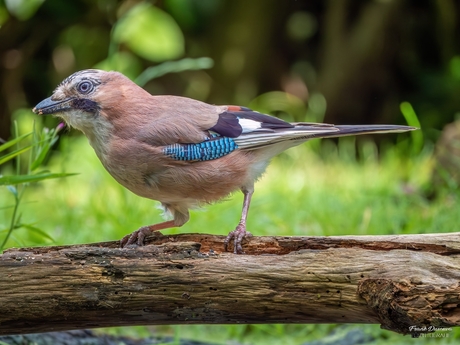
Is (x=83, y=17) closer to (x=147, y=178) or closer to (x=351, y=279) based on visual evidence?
(x=147, y=178)

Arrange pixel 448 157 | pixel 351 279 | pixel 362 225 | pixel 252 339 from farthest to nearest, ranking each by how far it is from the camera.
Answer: pixel 448 157, pixel 362 225, pixel 252 339, pixel 351 279

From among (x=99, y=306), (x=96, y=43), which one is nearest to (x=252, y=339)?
(x=99, y=306)

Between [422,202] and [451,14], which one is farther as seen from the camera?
[451,14]

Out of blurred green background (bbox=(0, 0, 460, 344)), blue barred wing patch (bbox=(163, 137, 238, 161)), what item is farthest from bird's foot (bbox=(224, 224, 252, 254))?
blurred green background (bbox=(0, 0, 460, 344))

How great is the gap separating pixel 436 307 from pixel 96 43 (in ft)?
23.0

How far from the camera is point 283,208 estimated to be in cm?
581

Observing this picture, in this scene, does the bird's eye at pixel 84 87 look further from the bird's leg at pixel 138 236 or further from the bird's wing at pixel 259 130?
the bird's leg at pixel 138 236

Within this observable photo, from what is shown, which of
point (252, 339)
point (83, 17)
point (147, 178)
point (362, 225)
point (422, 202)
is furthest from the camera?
point (83, 17)

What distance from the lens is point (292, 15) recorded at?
9.77 metres

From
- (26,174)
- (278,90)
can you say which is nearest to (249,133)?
(26,174)

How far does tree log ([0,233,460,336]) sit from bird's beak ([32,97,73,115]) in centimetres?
93

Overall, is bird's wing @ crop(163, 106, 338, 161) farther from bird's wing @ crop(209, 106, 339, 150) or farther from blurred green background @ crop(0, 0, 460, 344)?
blurred green background @ crop(0, 0, 460, 344)

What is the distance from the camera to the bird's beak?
3385 mm

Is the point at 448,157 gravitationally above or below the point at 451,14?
below
